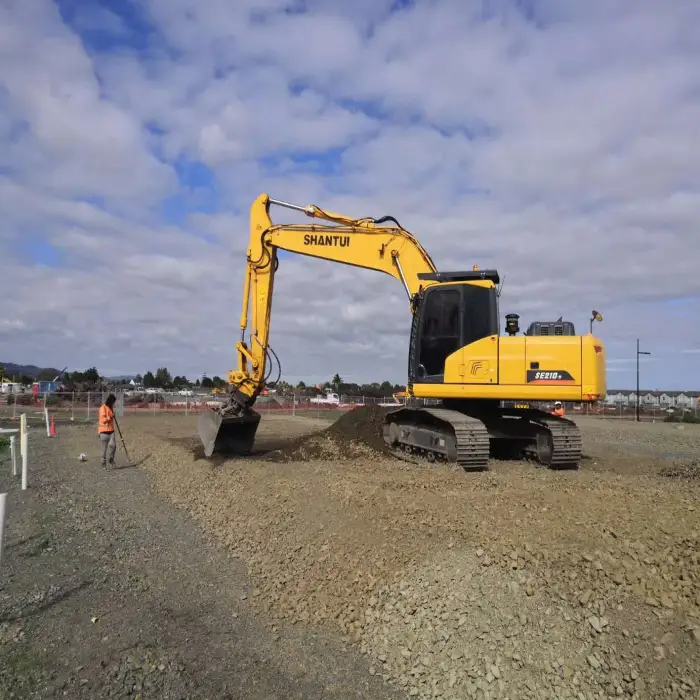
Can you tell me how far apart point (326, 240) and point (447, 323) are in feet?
13.0

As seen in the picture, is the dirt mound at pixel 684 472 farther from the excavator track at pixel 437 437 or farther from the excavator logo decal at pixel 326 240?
the excavator logo decal at pixel 326 240

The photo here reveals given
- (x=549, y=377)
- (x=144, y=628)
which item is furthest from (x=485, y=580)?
(x=549, y=377)

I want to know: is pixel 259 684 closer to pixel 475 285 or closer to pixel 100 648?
pixel 100 648

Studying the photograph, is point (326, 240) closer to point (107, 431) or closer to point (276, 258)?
point (276, 258)

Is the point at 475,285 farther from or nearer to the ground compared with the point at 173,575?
farther from the ground

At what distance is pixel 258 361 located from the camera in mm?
15109

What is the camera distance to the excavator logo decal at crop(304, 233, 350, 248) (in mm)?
15672

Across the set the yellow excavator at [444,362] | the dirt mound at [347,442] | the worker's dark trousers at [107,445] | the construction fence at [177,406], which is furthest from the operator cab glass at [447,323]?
the construction fence at [177,406]

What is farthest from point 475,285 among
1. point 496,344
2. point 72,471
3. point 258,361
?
point 72,471

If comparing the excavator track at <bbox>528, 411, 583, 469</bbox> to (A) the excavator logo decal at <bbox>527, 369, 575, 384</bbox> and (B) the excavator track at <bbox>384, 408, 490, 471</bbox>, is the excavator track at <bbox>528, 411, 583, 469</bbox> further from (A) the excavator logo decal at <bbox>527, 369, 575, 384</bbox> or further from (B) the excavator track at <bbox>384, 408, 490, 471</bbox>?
(B) the excavator track at <bbox>384, 408, 490, 471</bbox>

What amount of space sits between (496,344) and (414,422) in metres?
3.08

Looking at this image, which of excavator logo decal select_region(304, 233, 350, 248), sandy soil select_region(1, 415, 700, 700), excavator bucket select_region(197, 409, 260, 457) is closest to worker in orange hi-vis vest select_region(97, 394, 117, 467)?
excavator bucket select_region(197, 409, 260, 457)

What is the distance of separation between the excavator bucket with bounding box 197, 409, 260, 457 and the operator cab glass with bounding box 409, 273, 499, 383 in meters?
4.04

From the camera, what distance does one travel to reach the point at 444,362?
44.1 ft
